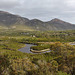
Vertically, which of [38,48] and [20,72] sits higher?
[20,72]

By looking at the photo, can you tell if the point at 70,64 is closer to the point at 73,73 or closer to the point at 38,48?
the point at 73,73

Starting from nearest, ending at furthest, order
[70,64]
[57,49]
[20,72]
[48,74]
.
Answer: [48,74] < [20,72] < [70,64] < [57,49]

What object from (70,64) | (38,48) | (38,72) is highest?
(38,72)

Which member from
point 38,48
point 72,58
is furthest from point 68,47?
point 38,48

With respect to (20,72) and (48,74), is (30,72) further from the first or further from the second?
(48,74)

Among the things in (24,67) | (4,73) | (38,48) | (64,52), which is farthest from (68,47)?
(38,48)

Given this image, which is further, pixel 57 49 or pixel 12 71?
pixel 57 49

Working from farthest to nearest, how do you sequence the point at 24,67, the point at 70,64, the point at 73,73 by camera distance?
the point at 70,64 → the point at 73,73 → the point at 24,67

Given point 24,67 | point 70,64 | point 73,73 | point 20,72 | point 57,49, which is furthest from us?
point 57,49

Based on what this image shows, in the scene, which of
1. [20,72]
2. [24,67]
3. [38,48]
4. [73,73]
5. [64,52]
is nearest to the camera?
[20,72]
